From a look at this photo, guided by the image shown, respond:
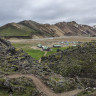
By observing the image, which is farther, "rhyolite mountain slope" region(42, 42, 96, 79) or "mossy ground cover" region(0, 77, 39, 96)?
"rhyolite mountain slope" region(42, 42, 96, 79)

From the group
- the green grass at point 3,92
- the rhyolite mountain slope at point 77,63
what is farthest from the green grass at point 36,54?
the green grass at point 3,92

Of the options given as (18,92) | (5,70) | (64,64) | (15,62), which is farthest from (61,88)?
(64,64)

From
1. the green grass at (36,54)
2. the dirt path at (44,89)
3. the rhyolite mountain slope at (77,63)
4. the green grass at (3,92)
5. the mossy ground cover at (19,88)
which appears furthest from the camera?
the green grass at (36,54)

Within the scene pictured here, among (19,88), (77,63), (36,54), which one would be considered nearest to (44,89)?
(19,88)

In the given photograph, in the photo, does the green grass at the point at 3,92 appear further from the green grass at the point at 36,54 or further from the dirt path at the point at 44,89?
the green grass at the point at 36,54

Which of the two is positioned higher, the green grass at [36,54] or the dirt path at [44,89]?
the green grass at [36,54]

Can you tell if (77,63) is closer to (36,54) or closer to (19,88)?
(19,88)

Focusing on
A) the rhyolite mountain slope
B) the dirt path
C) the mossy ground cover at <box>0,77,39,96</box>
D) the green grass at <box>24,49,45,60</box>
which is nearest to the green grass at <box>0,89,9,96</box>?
the mossy ground cover at <box>0,77,39,96</box>

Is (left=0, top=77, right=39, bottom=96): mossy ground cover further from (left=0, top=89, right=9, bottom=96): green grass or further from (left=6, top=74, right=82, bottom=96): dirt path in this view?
(left=6, top=74, right=82, bottom=96): dirt path

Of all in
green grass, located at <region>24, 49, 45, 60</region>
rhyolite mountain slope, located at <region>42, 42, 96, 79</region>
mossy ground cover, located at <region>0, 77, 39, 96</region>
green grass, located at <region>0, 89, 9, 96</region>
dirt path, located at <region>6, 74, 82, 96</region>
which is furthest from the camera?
green grass, located at <region>24, 49, 45, 60</region>

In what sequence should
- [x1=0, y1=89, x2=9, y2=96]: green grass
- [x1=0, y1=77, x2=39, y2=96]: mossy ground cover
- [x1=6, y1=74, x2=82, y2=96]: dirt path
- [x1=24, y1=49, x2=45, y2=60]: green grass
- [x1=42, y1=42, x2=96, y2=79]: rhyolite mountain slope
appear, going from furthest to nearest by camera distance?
[x1=24, y1=49, x2=45, y2=60]: green grass < [x1=42, y1=42, x2=96, y2=79]: rhyolite mountain slope < [x1=6, y1=74, x2=82, y2=96]: dirt path < [x1=0, y1=77, x2=39, y2=96]: mossy ground cover < [x1=0, y1=89, x2=9, y2=96]: green grass

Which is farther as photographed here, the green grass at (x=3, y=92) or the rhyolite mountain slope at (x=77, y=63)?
the rhyolite mountain slope at (x=77, y=63)

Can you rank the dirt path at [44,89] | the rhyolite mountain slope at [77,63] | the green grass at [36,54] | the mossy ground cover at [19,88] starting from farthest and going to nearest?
1. the green grass at [36,54]
2. the rhyolite mountain slope at [77,63]
3. the dirt path at [44,89]
4. the mossy ground cover at [19,88]

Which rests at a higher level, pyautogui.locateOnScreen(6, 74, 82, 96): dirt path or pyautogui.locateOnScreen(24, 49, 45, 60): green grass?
pyautogui.locateOnScreen(24, 49, 45, 60): green grass
